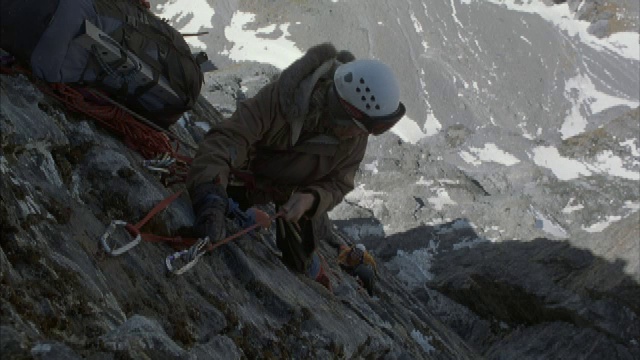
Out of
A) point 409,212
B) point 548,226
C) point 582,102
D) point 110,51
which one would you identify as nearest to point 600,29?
point 582,102

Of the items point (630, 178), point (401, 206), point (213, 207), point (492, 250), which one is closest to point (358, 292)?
point (213, 207)

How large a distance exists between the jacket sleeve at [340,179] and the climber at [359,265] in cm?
419

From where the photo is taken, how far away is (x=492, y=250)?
21000mm

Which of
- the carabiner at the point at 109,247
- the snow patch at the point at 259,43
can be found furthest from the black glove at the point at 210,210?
the snow patch at the point at 259,43

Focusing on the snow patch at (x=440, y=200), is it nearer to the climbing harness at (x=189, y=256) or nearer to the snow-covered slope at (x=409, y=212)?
the snow-covered slope at (x=409, y=212)

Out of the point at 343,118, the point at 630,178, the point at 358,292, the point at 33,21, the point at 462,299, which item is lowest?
the point at 630,178

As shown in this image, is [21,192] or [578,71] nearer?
[21,192]

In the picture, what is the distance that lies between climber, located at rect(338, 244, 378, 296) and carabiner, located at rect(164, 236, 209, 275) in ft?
19.4

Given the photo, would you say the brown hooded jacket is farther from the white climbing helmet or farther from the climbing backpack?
the climbing backpack

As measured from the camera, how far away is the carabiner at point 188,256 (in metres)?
4.65

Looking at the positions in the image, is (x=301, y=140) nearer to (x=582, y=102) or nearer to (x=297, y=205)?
(x=297, y=205)

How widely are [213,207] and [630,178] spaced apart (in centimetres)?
3982

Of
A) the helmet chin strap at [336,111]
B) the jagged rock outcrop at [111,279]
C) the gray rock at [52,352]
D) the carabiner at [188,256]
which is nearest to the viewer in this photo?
the gray rock at [52,352]

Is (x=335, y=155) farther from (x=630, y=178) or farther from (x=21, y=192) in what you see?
(x=630, y=178)
